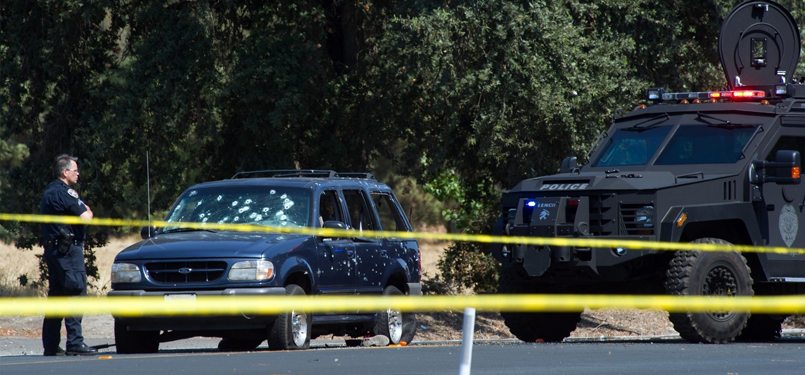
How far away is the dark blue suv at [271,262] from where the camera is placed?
1299cm

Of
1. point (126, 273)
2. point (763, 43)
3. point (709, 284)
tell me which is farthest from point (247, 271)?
point (763, 43)

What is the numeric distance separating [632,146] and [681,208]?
5.45 feet

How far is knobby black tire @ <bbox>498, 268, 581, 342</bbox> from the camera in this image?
14.9 meters

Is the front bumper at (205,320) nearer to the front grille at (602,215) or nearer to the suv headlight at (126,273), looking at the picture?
the suv headlight at (126,273)

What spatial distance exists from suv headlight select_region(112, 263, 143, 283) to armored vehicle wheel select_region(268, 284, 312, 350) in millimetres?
1279

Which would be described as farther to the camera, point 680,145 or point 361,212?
point 361,212

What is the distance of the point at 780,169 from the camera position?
14.2m

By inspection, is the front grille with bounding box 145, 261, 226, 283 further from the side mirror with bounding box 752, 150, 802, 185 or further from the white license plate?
the side mirror with bounding box 752, 150, 802, 185

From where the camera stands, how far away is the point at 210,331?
13.2 m

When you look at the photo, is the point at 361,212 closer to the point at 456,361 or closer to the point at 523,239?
the point at 523,239

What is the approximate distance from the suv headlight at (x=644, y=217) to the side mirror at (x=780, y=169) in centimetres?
127

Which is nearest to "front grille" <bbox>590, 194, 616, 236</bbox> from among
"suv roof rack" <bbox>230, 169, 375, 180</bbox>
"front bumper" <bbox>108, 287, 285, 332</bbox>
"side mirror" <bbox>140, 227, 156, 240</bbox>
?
"suv roof rack" <bbox>230, 169, 375, 180</bbox>

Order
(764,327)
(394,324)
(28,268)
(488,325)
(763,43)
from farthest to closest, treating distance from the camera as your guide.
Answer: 1. (28,268)
2. (488,325)
3. (763,43)
4. (764,327)
5. (394,324)

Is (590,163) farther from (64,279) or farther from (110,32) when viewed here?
(110,32)
